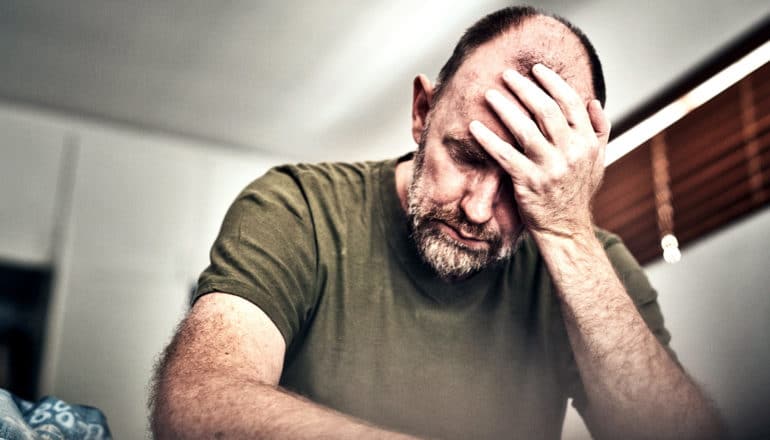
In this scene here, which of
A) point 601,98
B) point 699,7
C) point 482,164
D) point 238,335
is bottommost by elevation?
point 238,335

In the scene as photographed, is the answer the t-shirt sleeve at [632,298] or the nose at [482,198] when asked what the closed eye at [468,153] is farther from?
the t-shirt sleeve at [632,298]

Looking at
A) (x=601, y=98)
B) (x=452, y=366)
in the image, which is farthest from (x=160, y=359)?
(x=601, y=98)

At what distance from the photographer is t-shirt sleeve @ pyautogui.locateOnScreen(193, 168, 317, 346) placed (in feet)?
3.15

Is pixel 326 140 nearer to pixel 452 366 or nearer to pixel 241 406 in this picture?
pixel 452 366

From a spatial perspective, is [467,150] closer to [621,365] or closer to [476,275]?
[476,275]

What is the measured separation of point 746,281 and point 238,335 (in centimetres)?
171

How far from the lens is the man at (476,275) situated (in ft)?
3.47

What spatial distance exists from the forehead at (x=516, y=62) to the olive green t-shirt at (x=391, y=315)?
0.65 feet

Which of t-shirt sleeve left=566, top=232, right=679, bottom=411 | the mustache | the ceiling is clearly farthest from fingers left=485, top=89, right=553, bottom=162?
the ceiling

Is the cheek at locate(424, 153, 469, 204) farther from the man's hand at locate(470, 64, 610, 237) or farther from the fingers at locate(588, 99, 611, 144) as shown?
the fingers at locate(588, 99, 611, 144)

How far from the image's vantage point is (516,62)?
1179 millimetres

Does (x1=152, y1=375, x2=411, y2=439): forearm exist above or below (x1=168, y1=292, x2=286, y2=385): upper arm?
below

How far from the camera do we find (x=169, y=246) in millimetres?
3646

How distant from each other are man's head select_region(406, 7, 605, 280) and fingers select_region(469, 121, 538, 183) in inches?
1.0
